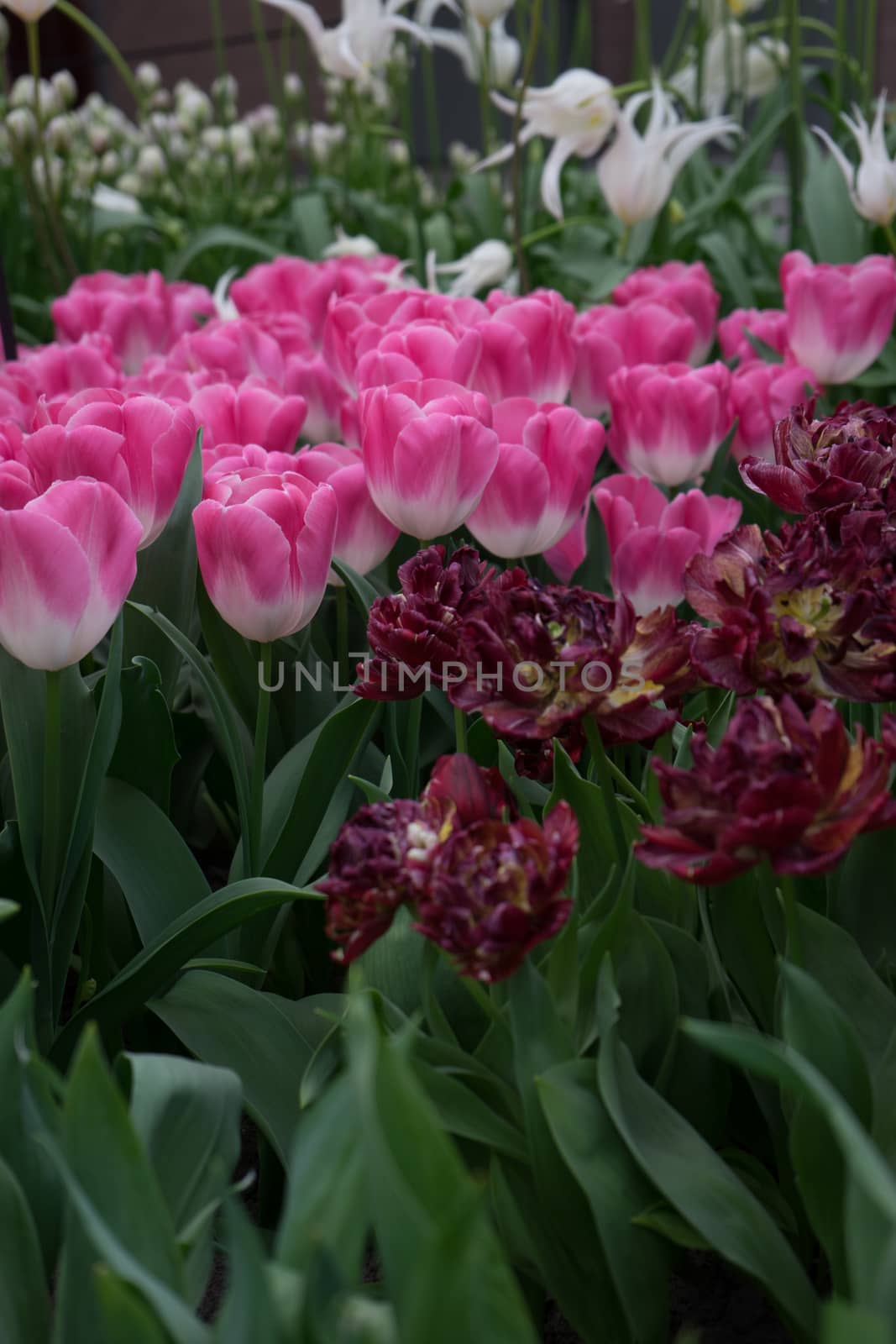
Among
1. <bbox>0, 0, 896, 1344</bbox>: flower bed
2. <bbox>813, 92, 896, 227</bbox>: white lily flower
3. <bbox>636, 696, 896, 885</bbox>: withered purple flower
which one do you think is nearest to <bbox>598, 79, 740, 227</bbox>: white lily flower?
<bbox>813, 92, 896, 227</bbox>: white lily flower

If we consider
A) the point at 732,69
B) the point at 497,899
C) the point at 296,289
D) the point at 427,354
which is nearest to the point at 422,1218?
the point at 497,899

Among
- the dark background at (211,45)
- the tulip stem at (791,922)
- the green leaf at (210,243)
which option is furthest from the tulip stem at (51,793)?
the dark background at (211,45)

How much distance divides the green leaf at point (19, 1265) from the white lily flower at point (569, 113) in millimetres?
1294

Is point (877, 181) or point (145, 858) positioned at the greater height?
point (877, 181)

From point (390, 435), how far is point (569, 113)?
91 centimetres

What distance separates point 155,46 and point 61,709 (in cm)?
890

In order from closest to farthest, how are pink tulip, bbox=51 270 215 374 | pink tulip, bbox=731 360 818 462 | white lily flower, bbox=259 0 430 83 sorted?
pink tulip, bbox=731 360 818 462 < pink tulip, bbox=51 270 215 374 < white lily flower, bbox=259 0 430 83

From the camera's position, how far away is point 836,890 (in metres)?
0.62

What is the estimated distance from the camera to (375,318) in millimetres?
1101

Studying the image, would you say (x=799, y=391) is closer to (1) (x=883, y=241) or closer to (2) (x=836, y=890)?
(2) (x=836, y=890)

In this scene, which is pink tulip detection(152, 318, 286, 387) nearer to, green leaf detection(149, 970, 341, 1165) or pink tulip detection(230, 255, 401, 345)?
pink tulip detection(230, 255, 401, 345)

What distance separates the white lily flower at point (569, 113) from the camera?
144cm

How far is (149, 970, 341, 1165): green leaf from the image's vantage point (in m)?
0.62

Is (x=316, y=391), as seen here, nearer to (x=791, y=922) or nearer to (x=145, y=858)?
(x=145, y=858)
